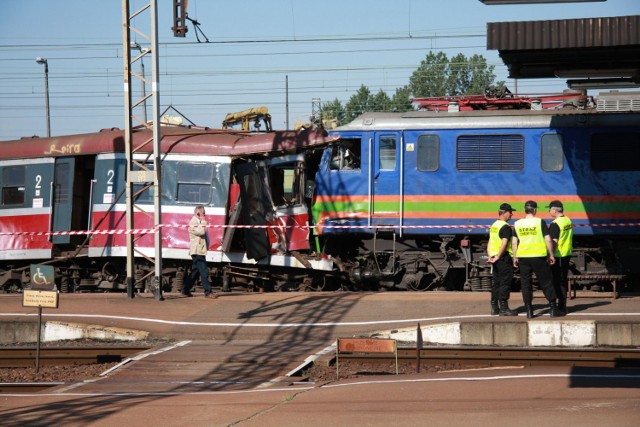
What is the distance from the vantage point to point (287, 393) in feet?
34.3

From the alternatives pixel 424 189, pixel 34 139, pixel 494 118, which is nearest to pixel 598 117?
pixel 494 118

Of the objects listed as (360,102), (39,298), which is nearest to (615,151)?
(39,298)

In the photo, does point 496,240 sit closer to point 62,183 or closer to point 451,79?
point 62,183

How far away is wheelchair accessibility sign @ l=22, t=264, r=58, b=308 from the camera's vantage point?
13984 mm

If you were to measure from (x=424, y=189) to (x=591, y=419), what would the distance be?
11.3 m

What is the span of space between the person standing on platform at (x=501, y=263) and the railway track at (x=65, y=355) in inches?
232

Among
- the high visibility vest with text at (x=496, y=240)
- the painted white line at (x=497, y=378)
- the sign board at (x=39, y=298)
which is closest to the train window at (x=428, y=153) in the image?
the high visibility vest with text at (x=496, y=240)

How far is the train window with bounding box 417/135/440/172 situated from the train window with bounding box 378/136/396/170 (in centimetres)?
56

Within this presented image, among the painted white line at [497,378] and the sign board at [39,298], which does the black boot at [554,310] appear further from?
the sign board at [39,298]

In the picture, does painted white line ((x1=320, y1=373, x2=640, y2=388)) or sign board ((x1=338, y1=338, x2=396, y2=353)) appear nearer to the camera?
painted white line ((x1=320, y1=373, x2=640, y2=388))

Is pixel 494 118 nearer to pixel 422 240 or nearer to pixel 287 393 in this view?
pixel 422 240

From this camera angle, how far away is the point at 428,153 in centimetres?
1945

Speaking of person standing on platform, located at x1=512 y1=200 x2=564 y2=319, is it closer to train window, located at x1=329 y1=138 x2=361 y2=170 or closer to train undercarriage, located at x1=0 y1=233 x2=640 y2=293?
train undercarriage, located at x1=0 y1=233 x2=640 y2=293

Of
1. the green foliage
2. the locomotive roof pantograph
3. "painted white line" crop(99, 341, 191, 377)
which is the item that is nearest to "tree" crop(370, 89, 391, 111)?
the green foliage
